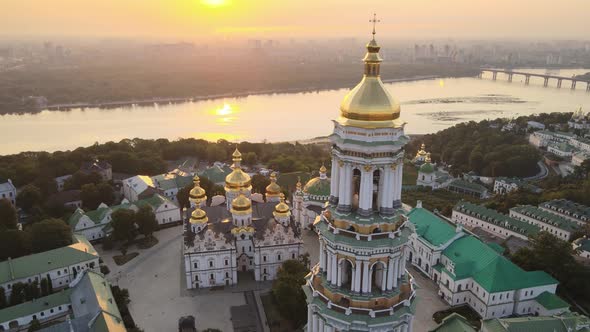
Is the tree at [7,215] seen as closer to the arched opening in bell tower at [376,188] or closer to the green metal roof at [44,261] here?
the green metal roof at [44,261]

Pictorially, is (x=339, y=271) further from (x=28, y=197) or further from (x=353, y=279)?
(x=28, y=197)

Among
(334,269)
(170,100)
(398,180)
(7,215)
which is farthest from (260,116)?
(398,180)

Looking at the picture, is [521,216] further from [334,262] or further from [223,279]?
[334,262]

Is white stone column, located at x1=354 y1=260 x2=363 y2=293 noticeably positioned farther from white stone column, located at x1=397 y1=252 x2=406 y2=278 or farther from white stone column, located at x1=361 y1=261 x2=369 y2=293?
white stone column, located at x1=397 y1=252 x2=406 y2=278

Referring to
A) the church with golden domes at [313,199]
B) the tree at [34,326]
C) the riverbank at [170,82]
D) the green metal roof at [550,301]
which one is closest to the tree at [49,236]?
the tree at [34,326]

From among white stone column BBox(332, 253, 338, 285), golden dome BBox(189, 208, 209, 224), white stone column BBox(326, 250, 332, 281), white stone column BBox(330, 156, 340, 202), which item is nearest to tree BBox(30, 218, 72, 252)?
golden dome BBox(189, 208, 209, 224)
